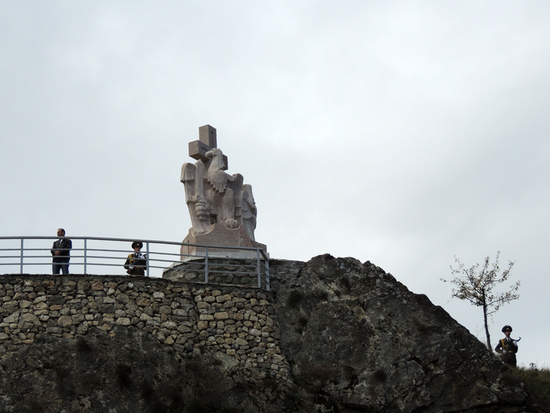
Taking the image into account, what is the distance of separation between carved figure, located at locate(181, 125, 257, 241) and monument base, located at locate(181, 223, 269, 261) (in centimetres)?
14

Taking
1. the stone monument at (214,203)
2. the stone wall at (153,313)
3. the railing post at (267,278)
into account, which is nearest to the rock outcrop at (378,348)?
the railing post at (267,278)

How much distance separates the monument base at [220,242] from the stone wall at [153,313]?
131 centimetres

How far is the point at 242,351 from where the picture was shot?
19.4 metres

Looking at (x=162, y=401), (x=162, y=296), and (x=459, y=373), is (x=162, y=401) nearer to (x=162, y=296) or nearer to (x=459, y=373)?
(x=162, y=296)

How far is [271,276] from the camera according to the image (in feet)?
68.9

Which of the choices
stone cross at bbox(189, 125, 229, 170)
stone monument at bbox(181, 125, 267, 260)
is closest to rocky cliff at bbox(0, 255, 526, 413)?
stone monument at bbox(181, 125, 267, 260)

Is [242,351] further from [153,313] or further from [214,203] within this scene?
[214,203]

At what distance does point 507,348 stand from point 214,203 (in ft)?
26.2

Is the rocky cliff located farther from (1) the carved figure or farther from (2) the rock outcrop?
(1) the carved figure

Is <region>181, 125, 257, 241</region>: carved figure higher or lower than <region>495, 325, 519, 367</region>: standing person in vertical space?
higher

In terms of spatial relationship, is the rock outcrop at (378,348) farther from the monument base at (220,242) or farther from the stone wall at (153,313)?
the monument base at (220,242)

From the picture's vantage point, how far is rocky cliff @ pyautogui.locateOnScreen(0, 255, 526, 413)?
17.8 m

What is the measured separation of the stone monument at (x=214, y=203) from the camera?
70.0 feet

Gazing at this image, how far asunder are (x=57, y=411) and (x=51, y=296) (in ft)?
8.73
